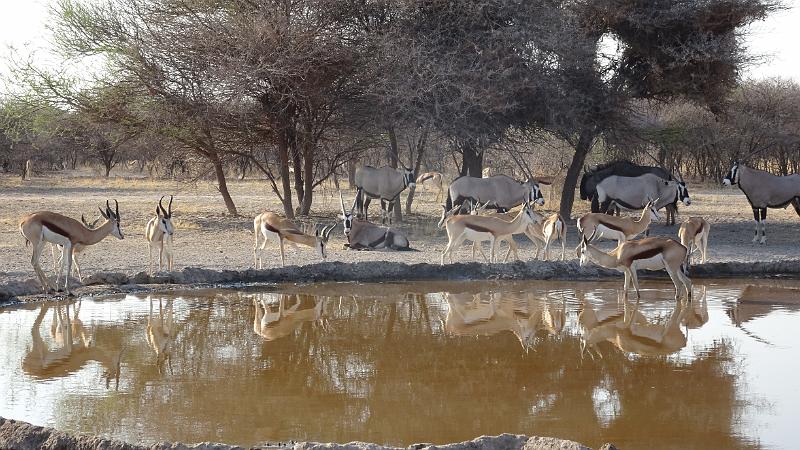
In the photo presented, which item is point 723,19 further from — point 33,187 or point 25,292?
point 33,187

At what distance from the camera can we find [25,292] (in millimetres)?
11312

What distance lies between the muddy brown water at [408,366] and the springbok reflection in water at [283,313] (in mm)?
32

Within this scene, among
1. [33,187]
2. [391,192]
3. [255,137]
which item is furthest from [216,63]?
[33,187]

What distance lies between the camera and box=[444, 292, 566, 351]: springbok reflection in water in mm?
9844

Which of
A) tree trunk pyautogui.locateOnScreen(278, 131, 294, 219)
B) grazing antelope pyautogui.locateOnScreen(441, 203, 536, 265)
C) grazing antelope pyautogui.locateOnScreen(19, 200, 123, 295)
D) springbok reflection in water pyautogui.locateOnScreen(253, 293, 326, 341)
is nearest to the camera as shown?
springbok reflection in water pyautogui.locateOnScreen(253, 293, 326, 341)

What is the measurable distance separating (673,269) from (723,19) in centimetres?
1102

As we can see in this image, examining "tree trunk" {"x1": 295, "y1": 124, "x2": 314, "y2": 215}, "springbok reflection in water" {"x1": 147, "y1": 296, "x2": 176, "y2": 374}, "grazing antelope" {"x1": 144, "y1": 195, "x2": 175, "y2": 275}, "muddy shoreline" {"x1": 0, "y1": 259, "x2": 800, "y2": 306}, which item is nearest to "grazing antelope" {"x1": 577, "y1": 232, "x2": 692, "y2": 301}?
"muddy shoreline" {"x1": 0, "y1": 259, "x2": 800, "y2": 306}

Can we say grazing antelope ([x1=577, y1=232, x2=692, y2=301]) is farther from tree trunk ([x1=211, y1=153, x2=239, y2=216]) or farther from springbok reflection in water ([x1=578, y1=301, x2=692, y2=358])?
tree trunk ([x1=211, y1=153, x2=239, y2=216])

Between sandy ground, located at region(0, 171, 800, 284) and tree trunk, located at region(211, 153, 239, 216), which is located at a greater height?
tree trunk, located at region(211, 153, 239, 216)

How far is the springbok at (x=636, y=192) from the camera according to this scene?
20.3 m

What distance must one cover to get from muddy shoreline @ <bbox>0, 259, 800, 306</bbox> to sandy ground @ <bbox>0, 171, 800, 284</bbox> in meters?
0.73

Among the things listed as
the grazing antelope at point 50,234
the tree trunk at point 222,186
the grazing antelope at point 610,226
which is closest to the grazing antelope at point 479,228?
the grazing antelope at point 610,226

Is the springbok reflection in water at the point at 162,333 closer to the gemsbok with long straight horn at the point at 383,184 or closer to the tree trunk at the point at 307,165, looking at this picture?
the tree trunk at the point at 307,165

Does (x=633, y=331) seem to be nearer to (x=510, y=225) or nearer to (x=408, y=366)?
(x=408, y=366)
